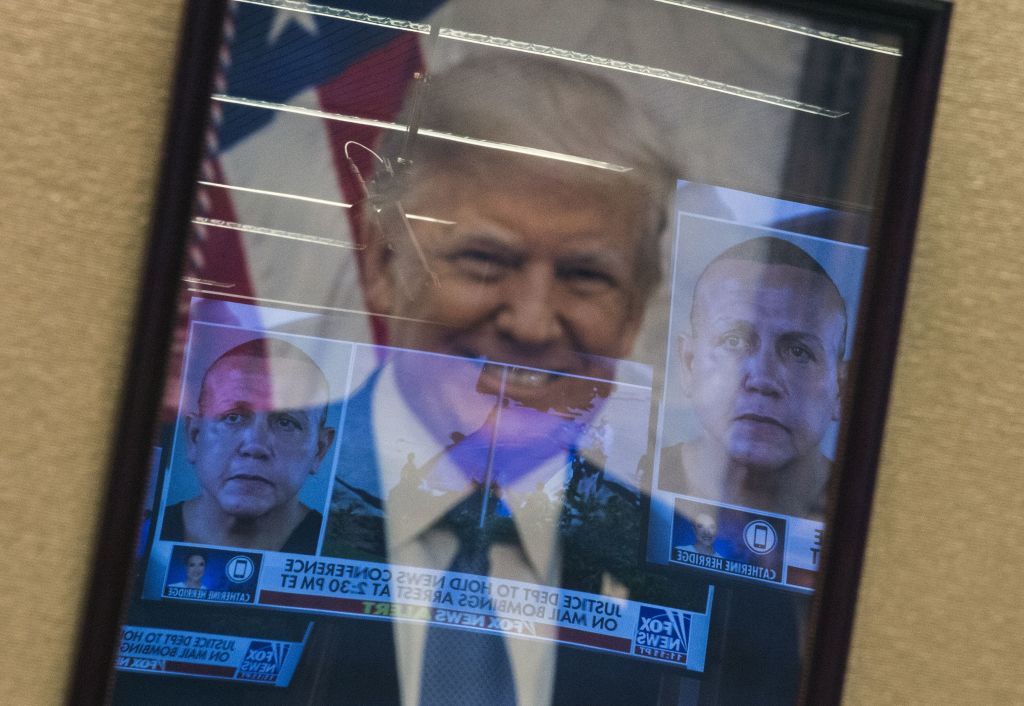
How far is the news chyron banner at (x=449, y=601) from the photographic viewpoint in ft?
2.87

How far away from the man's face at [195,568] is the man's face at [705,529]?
44 cm

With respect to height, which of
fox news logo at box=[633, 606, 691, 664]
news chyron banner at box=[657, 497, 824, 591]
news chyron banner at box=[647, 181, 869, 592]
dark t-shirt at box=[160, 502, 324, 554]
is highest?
news chyron banner at box=[647, 181, 869, 592]

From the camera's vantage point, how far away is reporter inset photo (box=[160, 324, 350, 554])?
0.87 m

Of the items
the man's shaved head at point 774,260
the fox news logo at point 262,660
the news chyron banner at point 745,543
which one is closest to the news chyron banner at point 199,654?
the fox news logo at point 262,660

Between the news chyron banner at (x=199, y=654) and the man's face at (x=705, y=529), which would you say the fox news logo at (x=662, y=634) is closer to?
the man's face at (x=705, y=529)

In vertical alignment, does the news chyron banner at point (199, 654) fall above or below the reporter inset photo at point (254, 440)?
below

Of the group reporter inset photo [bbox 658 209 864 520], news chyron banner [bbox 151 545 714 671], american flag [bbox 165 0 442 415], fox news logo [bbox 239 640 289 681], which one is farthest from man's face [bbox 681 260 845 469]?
fox news logo [bbox 239 640 289 681]

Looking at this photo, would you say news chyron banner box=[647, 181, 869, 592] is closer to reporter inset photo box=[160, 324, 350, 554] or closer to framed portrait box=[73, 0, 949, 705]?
framed portrait box=[73, 0, 949, 705]

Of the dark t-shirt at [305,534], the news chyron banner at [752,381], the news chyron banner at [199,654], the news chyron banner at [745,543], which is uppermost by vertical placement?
the news chyron banner at [752,381]

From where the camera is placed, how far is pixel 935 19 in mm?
963

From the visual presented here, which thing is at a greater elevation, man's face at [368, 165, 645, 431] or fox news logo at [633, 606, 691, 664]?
man's face at [368, 165, 645, 431]

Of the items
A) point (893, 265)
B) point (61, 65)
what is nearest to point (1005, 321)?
point (893, 265)

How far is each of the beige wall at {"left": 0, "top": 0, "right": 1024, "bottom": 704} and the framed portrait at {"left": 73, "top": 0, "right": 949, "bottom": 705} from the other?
0.13 ft

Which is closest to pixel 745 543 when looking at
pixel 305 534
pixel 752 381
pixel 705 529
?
pixel 705 529
